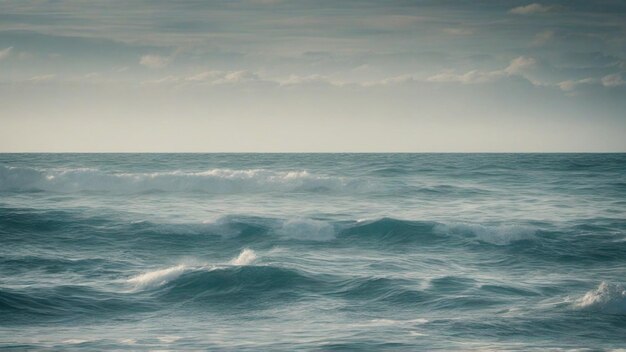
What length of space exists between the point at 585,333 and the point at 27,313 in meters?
12.8

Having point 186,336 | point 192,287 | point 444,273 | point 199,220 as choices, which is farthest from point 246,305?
point 199,220

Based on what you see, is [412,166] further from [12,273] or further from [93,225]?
[12,273]

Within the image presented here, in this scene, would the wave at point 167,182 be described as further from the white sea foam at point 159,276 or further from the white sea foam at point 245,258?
the white sea foam at point 159,276

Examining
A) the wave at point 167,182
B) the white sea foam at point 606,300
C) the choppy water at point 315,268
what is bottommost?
the white sea foam at point 606,300

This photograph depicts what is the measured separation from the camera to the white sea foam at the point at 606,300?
16.4 metres

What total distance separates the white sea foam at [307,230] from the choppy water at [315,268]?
9 cm

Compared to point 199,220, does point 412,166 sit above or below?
above

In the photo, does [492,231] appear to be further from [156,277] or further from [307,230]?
[156,277]

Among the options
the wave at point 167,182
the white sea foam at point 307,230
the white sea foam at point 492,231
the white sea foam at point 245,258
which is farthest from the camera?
the wave at point 167,182

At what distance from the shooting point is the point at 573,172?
189 ft

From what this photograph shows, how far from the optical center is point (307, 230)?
29.1 metres

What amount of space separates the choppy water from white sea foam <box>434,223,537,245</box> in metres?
0.09

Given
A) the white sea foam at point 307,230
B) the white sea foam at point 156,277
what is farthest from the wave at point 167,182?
the white sea foam at point 156,277

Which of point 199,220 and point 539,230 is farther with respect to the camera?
point 199,220
